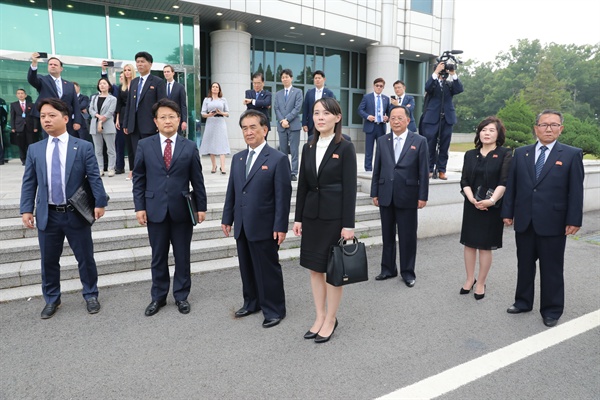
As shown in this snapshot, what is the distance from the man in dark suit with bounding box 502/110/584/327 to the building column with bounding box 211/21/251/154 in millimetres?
10967

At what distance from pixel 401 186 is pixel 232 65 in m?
10.7

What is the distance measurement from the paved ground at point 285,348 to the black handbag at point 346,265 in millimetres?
618

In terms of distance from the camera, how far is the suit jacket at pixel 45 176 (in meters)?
3.90

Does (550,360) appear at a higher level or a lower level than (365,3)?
lower

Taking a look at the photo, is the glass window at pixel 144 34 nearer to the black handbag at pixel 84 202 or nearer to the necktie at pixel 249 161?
the black handbag at pixel 84 202

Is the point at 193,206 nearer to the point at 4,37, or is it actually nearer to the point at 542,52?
the point at 4,37

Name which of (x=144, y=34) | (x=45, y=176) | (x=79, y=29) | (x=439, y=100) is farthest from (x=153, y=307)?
(x=144, y=34)

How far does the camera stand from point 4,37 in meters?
11.3

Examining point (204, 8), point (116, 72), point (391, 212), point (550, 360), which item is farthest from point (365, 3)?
point (550, 360)

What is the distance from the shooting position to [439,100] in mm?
7613

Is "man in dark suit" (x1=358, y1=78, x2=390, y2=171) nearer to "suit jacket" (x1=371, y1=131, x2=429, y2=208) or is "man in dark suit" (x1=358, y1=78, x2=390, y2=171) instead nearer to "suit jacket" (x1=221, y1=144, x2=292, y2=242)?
"suit jacket" (x1=371, y1=131, x2=429, y2=208)

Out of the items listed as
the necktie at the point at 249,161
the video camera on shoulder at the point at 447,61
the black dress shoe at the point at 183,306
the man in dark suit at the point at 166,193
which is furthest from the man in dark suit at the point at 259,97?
the black dress shoe at the point at 183,306

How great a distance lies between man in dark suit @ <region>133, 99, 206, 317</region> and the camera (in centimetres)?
402

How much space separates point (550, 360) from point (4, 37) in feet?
45.8
